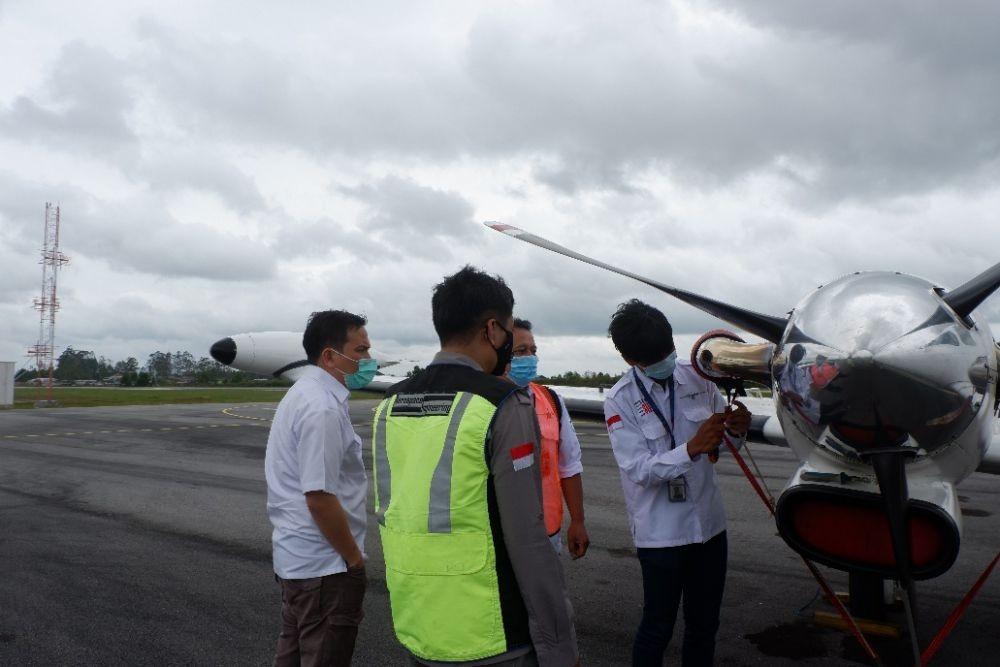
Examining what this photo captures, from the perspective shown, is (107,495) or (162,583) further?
(107,495)

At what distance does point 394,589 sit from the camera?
2.27m

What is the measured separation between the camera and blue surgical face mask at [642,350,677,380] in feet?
11.7

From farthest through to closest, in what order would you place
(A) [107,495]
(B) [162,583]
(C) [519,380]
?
(A) [107,495]
(B) [162,583]
(C) [519,380]

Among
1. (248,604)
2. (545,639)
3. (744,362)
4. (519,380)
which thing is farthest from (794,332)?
(248,604)

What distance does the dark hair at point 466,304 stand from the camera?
2.30 m

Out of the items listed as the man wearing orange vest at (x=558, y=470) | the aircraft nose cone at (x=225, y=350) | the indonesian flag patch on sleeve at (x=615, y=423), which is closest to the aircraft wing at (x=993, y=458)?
the indonesian flag patch on sleeve at (x=615, y=423)

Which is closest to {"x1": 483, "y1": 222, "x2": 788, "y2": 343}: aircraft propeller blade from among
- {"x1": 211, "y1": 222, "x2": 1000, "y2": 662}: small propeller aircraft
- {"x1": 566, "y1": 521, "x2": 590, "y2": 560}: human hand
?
{"x1": 211, "y1": 222, "x2": 1000, "y2": 662}: small propeller aircraft

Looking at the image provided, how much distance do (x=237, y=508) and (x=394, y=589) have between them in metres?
8.03

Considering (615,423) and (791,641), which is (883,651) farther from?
(615,423)

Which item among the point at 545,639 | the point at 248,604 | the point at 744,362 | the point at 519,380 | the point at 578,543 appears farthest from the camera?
the point at 248,604

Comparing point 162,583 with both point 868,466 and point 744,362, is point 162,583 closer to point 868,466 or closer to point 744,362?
point 744,362

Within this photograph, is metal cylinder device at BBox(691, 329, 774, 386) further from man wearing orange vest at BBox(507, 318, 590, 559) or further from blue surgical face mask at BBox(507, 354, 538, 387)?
blue surgical face mask at BBox(507, 354, 538, 387)

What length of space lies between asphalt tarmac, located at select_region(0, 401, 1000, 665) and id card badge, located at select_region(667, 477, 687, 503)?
159 cm

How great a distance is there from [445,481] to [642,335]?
1.72 m
